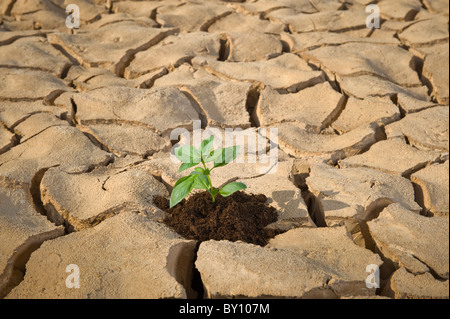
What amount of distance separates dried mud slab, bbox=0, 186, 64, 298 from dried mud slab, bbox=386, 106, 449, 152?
5.59ft

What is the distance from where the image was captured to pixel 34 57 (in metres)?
2.99

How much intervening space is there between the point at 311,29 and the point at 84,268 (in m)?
2.59

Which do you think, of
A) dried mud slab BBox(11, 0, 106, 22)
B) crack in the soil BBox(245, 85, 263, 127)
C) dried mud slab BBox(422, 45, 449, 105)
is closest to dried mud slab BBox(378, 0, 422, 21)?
dried mud slab BBox(422, 45, 449, 105)

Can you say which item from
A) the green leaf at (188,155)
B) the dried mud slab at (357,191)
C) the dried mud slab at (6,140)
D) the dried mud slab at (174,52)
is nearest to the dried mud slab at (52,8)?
the dried mud slab at (174,52)

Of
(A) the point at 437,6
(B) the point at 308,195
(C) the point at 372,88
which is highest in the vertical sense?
(A) the point at 437,6

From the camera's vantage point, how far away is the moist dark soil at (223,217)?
1705mm

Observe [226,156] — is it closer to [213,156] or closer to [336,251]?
[213,156]

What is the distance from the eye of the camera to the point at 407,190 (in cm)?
198

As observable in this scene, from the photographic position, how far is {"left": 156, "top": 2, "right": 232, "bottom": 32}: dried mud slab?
3.55 meters

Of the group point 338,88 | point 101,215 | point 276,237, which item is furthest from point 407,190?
point 101,215

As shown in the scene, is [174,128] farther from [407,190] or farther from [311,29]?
[311,29]

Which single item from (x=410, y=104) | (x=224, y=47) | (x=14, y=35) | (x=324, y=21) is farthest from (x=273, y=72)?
(x=14, y=35)

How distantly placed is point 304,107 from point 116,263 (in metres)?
1.49

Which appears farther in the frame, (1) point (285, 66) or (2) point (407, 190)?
(1) point (285, 66)
